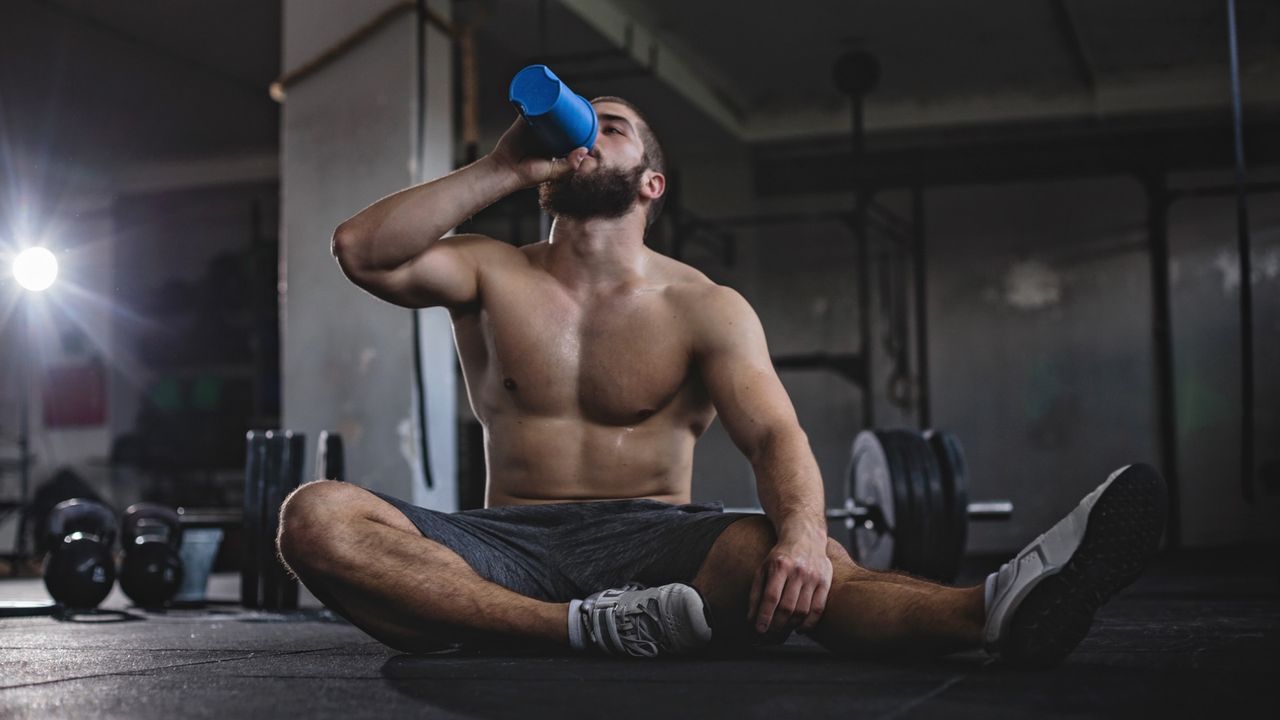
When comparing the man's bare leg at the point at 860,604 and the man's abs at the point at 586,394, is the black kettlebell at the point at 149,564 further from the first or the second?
the man's bare leg at the point at 860,604

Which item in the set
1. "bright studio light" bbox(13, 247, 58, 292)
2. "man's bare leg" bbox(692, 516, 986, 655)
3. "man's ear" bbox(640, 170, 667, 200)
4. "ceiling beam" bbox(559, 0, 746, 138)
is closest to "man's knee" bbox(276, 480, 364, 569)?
"man's bare leg" bbox(692, 516, 986, 655)

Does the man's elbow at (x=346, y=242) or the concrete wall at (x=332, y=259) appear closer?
the man's elbow at (x=346, y=242)

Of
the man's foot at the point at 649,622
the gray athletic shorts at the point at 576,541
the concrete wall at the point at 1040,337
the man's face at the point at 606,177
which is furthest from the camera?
the concrete wall at the point at 1040,337

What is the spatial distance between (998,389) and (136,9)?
15.7ft

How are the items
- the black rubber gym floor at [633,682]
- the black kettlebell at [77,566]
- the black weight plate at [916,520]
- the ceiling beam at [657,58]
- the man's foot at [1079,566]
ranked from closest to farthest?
1. the black rubber gym floor at [633,682]
2. the man's foot at [1079,566]
3. the black kettlebell at [77,566]
4. the black weight plate at [916,520]
5. the ceiling beam at [657,58]

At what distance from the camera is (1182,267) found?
6707 mm

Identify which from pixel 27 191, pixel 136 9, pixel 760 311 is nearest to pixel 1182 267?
pixel 760 311

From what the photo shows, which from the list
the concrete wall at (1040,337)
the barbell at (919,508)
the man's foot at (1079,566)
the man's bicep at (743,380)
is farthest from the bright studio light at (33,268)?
the concrete wall at (1040,337)

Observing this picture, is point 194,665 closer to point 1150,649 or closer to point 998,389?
point 1150,649

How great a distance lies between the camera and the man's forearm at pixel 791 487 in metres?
1.59

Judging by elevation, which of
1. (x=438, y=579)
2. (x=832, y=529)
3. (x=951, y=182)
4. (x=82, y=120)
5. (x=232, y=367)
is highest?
(x=82, y=120)

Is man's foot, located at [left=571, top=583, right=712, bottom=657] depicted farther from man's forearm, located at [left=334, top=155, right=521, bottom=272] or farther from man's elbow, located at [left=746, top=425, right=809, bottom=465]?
man's forearm, located at [left=334, top=155, right=521, bottom=272]

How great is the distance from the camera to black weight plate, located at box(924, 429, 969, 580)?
Answer: 3336mm

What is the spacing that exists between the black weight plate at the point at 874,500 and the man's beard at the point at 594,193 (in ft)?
5.10
